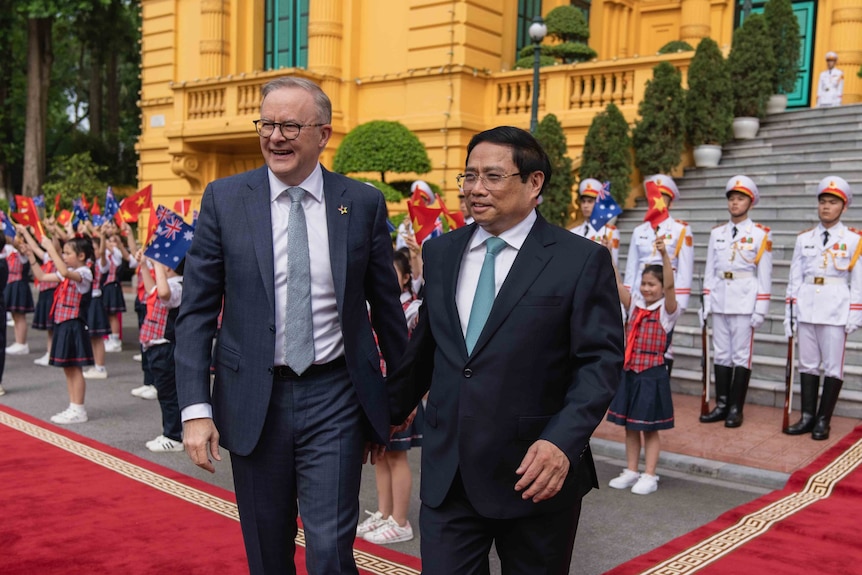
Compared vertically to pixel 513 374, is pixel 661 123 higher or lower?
higher

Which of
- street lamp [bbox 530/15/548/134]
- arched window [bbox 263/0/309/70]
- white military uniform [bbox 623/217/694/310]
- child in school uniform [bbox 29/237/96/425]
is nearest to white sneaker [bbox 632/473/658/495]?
white military uniform [bbox 623/217/694/310]

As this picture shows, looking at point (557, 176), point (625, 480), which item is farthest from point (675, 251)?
point (557, 176)

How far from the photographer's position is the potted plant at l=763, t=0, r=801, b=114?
44.3 ft

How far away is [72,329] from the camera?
8.01 meters

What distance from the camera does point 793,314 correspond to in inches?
304

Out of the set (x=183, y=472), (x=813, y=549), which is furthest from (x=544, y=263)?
(x=183, y=472)

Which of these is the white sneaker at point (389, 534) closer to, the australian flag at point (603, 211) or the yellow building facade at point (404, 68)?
the australian flag at point (603, 211)

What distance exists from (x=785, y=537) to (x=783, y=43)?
1050 cm

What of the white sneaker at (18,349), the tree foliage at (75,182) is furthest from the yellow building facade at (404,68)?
the white sneaker at (18,349)

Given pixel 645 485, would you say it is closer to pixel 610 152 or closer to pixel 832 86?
pixel 610 152

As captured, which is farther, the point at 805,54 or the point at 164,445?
the point at 805,54

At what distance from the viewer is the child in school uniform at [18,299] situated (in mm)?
11998

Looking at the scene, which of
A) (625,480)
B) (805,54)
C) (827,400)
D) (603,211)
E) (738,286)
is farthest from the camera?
(805,54)

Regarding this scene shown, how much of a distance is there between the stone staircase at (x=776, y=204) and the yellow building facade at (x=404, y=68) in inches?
72.7
